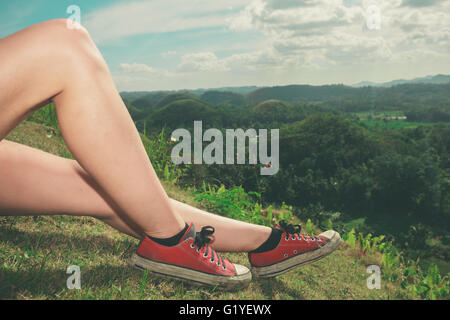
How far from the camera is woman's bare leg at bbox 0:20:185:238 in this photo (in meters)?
1.13

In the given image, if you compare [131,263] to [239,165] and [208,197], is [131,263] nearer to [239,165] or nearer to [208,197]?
[208,197]

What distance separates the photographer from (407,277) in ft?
10.9

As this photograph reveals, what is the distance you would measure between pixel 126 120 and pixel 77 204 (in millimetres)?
553

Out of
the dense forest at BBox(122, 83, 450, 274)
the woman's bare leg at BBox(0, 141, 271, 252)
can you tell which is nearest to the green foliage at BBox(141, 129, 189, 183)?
the dense forest at BBox(122, 83, 450, 274)

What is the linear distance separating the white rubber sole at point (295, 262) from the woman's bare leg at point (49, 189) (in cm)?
50

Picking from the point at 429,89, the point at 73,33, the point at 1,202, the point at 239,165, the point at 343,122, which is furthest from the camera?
the point at 429,89

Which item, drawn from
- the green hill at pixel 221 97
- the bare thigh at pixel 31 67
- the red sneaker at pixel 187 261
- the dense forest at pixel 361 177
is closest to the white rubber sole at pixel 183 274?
the red sneaker at pixel 187 261

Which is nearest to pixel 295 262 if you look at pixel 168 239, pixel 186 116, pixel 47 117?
pixel 168 239

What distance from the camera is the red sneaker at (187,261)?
1583mm

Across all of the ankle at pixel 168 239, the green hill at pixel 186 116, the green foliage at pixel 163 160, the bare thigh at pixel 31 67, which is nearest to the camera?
the bare thigh at pixel 31 67

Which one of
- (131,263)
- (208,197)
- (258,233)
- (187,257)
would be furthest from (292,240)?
(208,197)

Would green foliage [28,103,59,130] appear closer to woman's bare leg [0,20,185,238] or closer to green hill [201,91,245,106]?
woman's bare leg [0,20,185,238]

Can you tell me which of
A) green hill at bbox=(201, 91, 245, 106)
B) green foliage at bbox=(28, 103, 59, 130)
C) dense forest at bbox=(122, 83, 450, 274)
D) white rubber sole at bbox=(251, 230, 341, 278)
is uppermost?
green hill at bbox=(201, 91, 245, 106)

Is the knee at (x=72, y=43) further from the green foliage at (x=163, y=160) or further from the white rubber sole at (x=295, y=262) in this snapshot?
the green foliage at (x=163, y=160)
